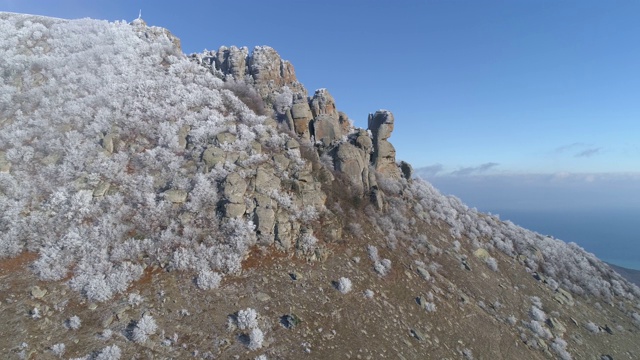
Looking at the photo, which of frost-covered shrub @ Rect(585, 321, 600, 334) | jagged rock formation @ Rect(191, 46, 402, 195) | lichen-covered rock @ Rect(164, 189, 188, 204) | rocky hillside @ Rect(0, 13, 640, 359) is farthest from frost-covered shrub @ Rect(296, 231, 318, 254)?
frost-covered shrub @ Rect(585, 321, 600, 334)

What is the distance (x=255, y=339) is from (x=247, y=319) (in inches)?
52.0

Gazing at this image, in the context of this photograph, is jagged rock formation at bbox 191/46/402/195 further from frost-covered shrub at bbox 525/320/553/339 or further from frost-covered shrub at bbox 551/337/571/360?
frost-covered shrub at bbox 551/337/571/360

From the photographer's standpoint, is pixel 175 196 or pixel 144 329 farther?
pixel 175 196

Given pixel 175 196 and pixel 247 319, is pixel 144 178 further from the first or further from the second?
pixel 247 319

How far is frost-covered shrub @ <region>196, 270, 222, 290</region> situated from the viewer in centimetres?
1788

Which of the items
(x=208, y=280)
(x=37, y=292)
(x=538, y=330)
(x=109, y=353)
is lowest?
(x=538, y=330)

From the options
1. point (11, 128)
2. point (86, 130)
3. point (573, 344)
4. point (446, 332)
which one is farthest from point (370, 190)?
point (11, 128)

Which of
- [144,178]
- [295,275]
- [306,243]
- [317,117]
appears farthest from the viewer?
[317,117]

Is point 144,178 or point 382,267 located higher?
point 144,178

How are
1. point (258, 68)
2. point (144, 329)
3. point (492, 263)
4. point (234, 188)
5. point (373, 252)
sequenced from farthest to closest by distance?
point (258, 68) → point (492, 263) → point (373, 252) → point (234, 188) → point (144, 329)

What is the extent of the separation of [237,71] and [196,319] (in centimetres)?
3528

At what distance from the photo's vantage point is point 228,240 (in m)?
Answer: 20.7

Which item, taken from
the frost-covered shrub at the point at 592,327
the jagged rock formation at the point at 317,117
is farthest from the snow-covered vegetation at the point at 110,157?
the frost-covered shrub at the point at 592,327

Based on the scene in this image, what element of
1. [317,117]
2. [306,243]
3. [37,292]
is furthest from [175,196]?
[317,117]
